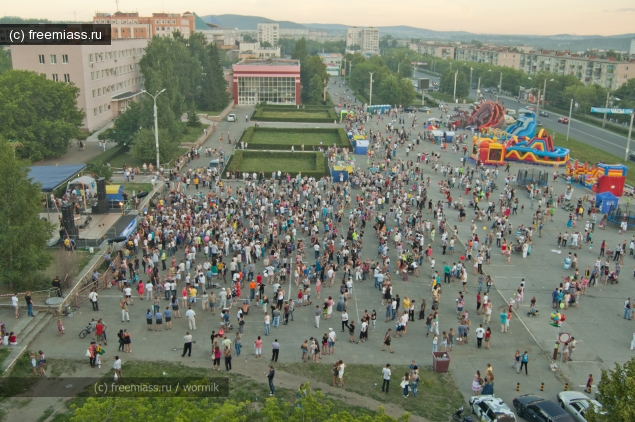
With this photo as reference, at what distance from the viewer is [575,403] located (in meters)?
17.7

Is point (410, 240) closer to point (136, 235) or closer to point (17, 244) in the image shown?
point (136, 235)

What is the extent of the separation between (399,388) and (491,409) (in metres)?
3.13

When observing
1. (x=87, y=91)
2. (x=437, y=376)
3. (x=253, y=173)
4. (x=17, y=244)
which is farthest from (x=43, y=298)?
(x=87, y=91)

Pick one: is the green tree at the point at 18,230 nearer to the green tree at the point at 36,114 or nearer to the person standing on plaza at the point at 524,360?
the person standing on plaza at the point at 524,360

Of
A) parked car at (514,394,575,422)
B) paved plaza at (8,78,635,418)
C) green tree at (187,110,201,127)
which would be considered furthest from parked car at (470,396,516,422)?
green tree at (187,110,201,127)

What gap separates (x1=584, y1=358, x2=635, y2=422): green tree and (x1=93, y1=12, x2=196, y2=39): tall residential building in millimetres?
112887

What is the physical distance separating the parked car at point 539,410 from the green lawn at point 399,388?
1.78 metres

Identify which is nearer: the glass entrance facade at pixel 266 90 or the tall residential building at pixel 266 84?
the tall residential building at pixel 266 84

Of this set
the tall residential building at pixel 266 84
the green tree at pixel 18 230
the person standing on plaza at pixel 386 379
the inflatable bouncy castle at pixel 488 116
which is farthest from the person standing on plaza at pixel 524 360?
the tall residential building at pixel 266 84

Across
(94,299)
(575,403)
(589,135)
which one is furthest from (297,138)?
(575,403)

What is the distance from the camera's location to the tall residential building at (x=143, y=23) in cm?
13200

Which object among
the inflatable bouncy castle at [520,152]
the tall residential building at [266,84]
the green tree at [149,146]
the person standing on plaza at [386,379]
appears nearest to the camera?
the person standing on plaza at [386,379]

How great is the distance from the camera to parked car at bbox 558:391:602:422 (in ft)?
56.9

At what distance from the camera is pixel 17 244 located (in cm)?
2358
